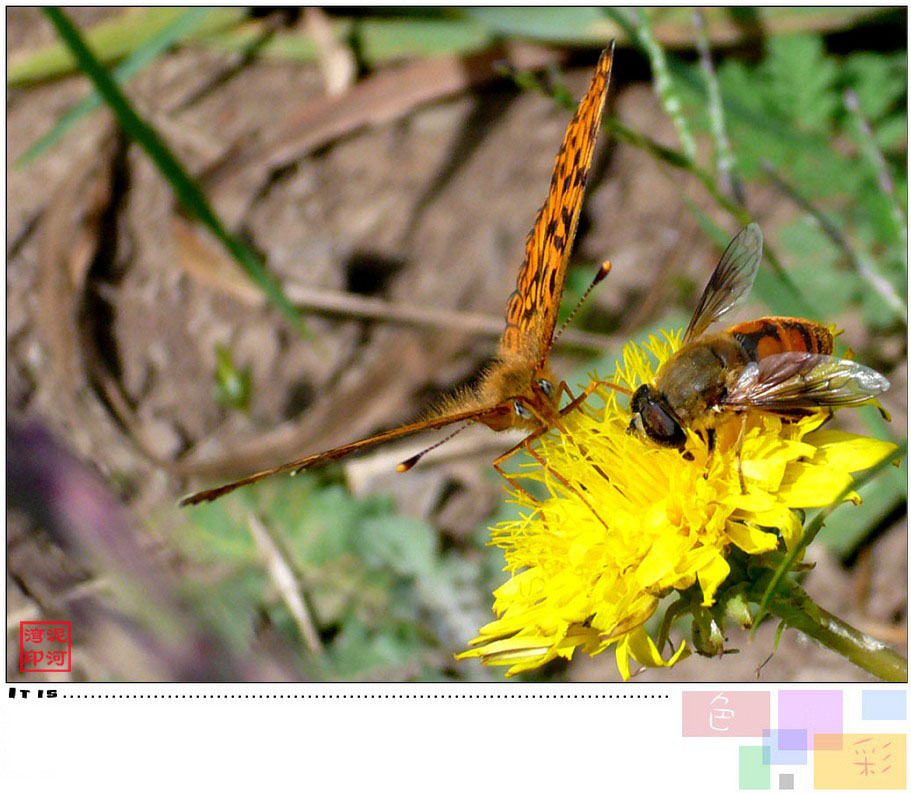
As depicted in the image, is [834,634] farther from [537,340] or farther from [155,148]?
[155,148]

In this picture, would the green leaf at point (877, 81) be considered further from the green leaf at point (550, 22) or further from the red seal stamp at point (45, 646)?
the red seal stamp at point (45, 646)

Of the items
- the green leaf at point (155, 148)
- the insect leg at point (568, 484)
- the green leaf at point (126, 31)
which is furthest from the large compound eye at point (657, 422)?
the green leaf at point (126, 31)

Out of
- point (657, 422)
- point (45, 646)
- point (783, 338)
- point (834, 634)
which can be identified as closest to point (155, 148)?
point (45, 646)

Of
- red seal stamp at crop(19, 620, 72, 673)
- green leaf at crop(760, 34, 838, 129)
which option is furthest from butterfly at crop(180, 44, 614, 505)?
green leaf at crop(760, 34, 838, 129)

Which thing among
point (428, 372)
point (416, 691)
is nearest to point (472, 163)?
point (428, 372)

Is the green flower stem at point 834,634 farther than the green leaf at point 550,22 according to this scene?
No

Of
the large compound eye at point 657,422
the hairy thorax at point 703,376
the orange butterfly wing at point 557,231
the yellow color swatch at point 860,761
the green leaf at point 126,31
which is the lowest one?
the yellow color swatch at point 860,761
